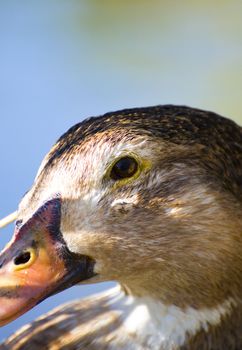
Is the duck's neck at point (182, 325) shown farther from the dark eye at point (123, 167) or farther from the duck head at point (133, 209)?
the dark eye at point (123, 167)

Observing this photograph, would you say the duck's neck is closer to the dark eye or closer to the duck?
the duck

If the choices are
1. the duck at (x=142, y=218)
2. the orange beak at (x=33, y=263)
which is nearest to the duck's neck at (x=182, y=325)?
the duck at (x=142, y=218)

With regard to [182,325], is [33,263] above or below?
above

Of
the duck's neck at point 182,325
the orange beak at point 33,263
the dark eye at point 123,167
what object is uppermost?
the dark eye at point 123,167

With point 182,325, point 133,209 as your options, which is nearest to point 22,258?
point 133,209

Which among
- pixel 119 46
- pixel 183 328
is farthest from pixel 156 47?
pixel 183 328

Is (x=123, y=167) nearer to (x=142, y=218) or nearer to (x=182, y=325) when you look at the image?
(x=142, y=218)

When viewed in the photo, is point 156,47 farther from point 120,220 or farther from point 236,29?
point 120,220

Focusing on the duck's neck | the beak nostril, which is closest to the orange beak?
the beak nostril
